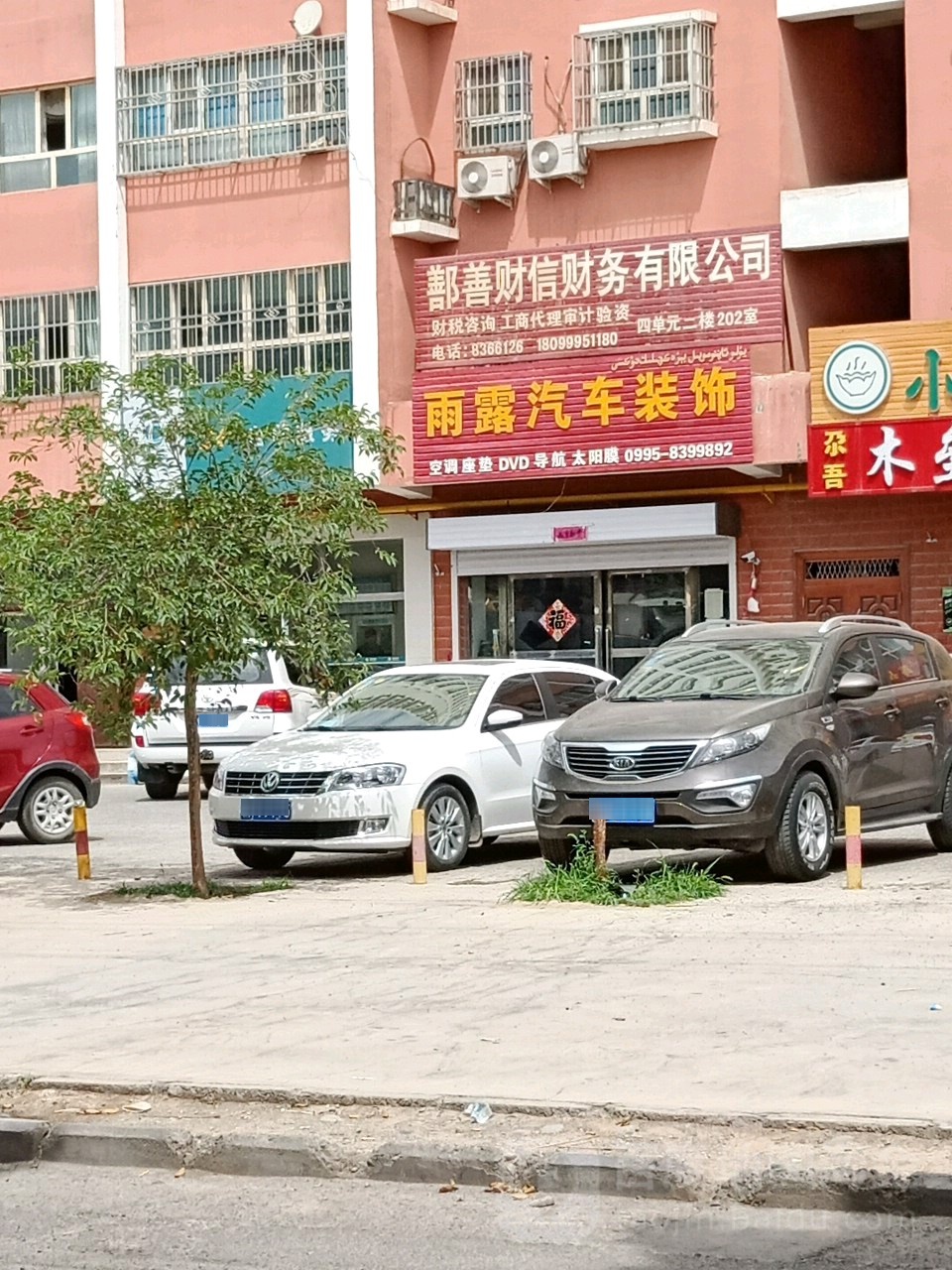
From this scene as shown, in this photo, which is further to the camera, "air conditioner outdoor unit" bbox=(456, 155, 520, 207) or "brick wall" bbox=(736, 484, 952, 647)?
"air conditioner outdoor unit" bbox=(456, 155, 520, 207)

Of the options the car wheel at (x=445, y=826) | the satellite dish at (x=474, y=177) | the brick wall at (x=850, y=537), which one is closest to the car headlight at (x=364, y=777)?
the car wheel at (x=445, y=826)

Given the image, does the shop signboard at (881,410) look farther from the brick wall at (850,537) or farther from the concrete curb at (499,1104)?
the concrete curb at (499,1104)

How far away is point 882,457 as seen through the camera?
2755cm

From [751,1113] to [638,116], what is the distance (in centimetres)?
2426

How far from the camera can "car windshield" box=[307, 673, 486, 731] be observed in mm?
16969

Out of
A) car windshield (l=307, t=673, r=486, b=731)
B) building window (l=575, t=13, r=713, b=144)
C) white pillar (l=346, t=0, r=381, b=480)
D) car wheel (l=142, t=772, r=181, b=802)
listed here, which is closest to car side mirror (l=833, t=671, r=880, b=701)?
car windshield (l=307, t=673, r=486, b=731)

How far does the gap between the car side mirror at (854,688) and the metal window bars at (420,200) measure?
1662 centimetres

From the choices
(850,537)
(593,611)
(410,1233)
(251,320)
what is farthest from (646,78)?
(410,1233)

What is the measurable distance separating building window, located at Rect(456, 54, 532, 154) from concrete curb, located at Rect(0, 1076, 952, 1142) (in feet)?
79.0

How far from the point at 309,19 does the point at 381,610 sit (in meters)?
8.35

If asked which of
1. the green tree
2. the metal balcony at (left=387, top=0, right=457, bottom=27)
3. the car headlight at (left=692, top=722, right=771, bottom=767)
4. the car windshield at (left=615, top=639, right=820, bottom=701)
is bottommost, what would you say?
the car headlight at (left=692, top=722, right=771, bottom=767)

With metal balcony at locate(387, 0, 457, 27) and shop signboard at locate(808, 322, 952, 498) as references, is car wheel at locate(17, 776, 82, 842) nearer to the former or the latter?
shop signboard at locate(808, 322, 952, 498)

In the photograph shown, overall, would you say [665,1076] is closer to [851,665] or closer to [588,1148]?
[588,1148]

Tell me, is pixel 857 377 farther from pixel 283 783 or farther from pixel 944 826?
pixel 283 783
